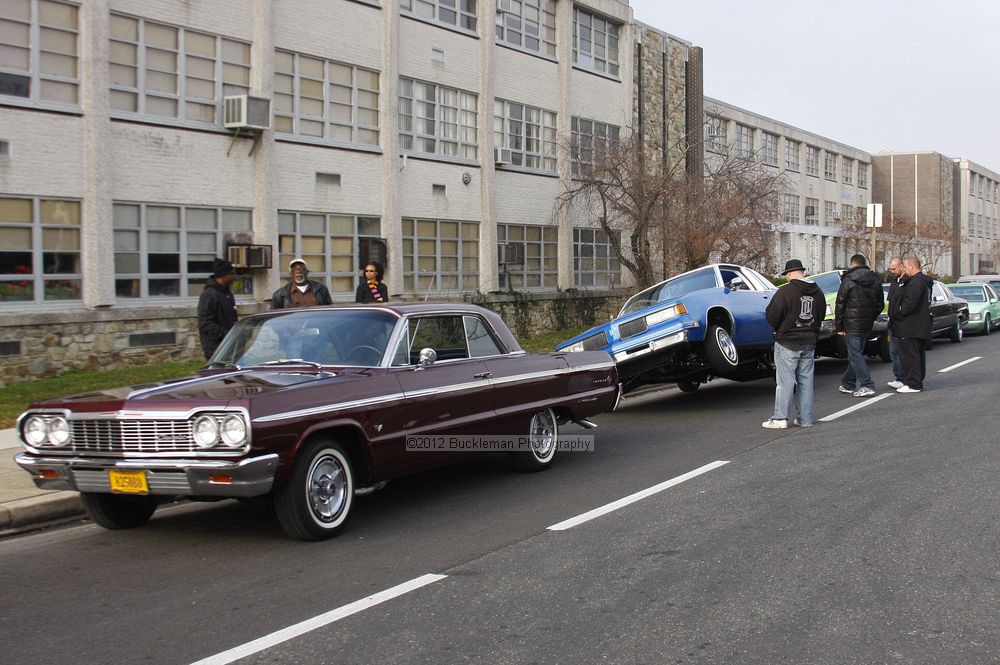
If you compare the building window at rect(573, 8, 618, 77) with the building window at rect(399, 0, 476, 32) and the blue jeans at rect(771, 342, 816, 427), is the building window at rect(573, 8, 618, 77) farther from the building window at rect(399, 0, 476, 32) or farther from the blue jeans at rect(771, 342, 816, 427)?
the blue jeans at rect(771, 342, 816, 427)

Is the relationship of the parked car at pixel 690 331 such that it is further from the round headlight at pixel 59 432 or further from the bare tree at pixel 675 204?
the bare tree at pixel 675 204

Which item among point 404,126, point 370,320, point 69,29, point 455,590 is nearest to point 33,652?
point 455,590

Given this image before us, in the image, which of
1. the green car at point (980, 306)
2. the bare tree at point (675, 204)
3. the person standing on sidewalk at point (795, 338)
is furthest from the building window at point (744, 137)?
the person standing on sidewalk at point (795, 338)

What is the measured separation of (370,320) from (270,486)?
2.02 metres

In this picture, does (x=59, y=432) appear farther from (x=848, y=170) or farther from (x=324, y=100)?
(x=848, y=170)

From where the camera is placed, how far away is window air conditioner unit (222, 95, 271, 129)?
19312 millimetres

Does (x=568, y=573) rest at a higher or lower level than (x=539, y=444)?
lower

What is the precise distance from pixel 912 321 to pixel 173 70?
13.5 metres

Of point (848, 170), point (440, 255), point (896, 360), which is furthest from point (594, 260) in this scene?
point (848, 170)

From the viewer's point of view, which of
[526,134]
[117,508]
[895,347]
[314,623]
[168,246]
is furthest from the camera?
[526,134]

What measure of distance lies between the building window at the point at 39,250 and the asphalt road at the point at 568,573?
386 inches

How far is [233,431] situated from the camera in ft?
20.8

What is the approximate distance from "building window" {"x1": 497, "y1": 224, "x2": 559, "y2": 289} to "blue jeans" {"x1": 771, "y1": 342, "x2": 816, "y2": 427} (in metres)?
16.3

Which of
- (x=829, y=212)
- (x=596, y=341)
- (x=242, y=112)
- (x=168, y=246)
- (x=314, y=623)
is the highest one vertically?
(x=829, y=212)
